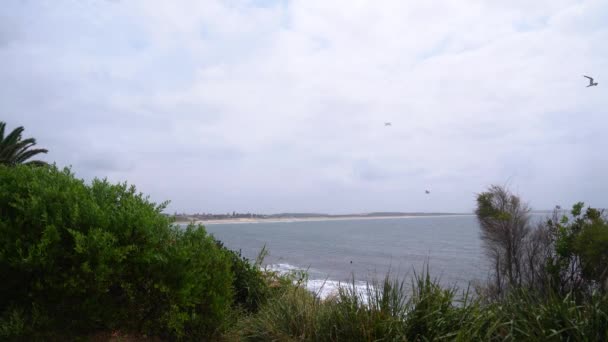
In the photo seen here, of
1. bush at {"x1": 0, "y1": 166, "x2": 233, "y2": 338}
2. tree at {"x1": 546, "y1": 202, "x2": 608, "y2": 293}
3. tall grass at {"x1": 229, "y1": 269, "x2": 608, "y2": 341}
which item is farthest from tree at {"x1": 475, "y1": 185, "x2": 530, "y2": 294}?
bush at {"x1": 0, "y1": 166, "x2": 233, "y2": 338}

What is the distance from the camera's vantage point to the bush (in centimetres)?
537

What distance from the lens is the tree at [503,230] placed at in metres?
19.1

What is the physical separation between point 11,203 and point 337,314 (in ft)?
12.9

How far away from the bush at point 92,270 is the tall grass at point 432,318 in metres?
1.06

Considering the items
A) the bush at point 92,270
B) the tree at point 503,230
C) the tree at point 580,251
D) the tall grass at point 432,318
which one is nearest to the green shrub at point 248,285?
the bush at point 92,270

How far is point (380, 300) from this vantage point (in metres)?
5.71

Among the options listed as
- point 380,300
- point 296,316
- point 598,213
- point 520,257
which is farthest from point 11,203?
point 520,257

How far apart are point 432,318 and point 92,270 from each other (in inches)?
144

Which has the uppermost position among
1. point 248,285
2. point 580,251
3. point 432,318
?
point 580,251

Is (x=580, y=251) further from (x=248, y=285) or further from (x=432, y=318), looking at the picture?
(x=432, y=318)

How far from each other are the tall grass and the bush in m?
1.06

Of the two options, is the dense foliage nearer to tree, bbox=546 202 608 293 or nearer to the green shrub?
the green shrub

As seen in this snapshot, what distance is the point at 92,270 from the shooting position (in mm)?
5328

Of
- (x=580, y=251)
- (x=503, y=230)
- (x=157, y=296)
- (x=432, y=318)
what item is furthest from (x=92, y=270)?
(x=503, y=230)
